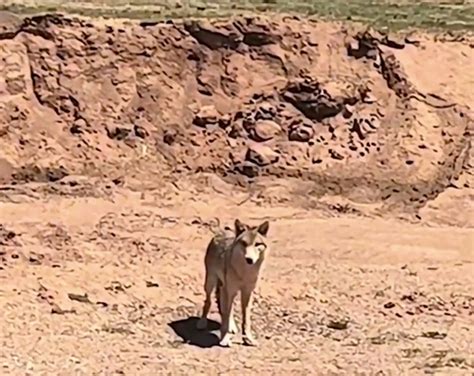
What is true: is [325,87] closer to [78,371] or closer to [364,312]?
[364,312]

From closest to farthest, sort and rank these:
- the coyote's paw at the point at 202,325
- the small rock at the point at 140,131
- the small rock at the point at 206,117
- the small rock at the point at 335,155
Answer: the coyote's paw at the point at 202,325 → the small rock at the point at 140,131 → the small rock at the point at 335,155 → the small rock at the point at 206,117

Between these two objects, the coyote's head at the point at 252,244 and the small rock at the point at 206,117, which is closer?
the coyote's head at the point at 252,244

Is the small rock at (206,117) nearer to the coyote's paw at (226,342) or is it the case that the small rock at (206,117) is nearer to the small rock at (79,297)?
the small rock at (79,297)

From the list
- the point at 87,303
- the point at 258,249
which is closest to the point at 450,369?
the point at 258,249

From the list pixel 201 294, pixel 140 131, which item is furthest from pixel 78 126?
pixel 201 294

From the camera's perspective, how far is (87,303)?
41.8ft

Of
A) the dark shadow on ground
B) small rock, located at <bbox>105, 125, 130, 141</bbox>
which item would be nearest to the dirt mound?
small rock, located at <bbox>105, 125, 130, 141</bbox>

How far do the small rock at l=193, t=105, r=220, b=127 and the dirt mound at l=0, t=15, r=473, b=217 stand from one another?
0.02m

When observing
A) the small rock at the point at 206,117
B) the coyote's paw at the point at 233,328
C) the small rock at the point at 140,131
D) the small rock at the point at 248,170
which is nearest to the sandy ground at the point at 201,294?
the coyote's paw at the point at 233,328

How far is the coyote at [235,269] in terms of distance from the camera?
10.8m

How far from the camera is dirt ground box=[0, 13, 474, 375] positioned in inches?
574

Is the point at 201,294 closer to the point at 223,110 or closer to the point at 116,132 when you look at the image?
the point at 116,132

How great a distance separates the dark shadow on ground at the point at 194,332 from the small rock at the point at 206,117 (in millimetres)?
9432

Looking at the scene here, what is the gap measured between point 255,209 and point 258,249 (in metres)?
8.61
